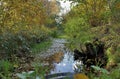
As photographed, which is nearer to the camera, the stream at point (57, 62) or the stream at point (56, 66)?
the stream at point (56, 66)

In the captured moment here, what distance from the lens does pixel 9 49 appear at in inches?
377

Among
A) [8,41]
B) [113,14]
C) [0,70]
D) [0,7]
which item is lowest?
[0,70]

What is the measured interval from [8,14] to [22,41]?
214 cm

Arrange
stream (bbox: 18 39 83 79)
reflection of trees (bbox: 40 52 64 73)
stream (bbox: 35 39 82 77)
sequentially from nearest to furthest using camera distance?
stream (bbox: 18 39 83 79) → stream (bbox: 35 39 82 77) → reflection of trees (bbox: 40 52 64 73)

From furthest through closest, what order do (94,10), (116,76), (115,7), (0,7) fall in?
(94,10) → (0,7) → (115,7) → (116,76)

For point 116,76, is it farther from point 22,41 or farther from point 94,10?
point 94,10

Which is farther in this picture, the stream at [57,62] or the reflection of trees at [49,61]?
the reflection of trees at [49,61]

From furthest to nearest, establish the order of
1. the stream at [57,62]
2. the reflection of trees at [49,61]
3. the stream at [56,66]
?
the reflection of trees at [49,61]
the stream at [57,62]
the stream at [56,66]

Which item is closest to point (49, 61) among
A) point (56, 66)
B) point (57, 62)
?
point (57, 62)

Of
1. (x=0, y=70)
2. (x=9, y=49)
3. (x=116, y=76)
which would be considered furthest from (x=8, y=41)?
(x=116, y=76)

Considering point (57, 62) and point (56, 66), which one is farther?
point (57, 62)

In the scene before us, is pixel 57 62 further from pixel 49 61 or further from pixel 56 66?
pixel 56 66

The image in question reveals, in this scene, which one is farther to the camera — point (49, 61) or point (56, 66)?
point (49, 61)

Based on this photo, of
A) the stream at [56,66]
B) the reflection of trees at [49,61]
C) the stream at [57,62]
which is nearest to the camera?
the stream at [56,66]
